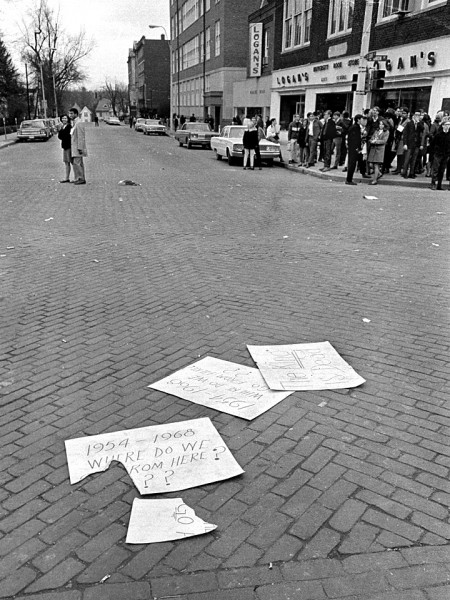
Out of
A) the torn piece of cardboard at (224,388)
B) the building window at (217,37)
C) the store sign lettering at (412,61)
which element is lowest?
the torn piece of cardboard at (224,388)

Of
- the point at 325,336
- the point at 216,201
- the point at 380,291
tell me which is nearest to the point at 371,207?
the point at 216,201

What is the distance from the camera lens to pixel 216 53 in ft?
172

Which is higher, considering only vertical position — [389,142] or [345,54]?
[345,54]

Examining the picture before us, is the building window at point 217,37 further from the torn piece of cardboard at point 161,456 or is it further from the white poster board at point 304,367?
the torn piece of cardboard at point 161,456

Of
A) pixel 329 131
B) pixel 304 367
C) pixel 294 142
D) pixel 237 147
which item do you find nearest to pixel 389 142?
pixel 329 131

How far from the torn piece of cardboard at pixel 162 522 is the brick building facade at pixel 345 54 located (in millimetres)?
19006

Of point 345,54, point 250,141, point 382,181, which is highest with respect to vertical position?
point 345,54

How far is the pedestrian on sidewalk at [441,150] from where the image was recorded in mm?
15438

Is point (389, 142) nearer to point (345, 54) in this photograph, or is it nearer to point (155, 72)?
point (345, 54)

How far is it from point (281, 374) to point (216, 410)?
0.73 metres

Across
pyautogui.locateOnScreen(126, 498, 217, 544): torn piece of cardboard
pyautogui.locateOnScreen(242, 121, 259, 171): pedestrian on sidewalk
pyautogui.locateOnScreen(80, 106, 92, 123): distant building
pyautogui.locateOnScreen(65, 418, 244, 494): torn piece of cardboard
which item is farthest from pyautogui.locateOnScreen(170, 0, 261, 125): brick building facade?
pyautogui.locateOnScreen(126, 498, 217, 544): torn piece of cardboard

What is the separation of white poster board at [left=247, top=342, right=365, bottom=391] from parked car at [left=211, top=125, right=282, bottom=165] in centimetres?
1906

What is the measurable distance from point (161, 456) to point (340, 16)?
29055 millimetres

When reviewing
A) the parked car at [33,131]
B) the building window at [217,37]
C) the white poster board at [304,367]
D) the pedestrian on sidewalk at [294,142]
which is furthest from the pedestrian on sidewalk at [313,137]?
the building window at [217,37]
